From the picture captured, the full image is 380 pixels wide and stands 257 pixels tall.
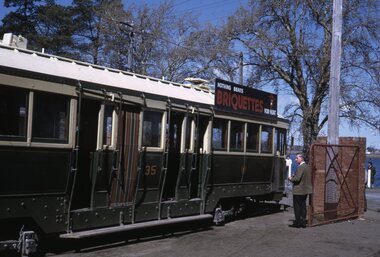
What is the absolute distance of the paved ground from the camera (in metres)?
9.73

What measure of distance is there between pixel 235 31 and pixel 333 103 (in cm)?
1845

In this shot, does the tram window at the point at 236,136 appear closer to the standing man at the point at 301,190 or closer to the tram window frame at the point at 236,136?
the tram window frame at the point at 236,136

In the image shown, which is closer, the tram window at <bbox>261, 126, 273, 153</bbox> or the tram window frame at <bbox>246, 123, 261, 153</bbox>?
the tram window frame at <bbox>246, 123, 261, 153</bbox>

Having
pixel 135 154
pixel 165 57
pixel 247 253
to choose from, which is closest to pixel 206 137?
pixel 135 154

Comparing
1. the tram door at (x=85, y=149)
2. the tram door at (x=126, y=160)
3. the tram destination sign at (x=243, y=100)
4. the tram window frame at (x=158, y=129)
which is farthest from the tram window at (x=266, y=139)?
the tram door at (x=85, y=149)

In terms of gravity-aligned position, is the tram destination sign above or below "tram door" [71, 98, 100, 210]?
above

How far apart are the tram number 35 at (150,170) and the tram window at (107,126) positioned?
1201 mm

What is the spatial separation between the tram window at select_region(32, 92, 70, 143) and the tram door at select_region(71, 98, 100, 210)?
46 cm

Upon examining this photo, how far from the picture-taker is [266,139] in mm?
15172

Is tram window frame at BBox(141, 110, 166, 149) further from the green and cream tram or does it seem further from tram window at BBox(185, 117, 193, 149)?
tram window at BBox(185, 117, 193, 149)

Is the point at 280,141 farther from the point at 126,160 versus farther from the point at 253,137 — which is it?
the point at 126,160

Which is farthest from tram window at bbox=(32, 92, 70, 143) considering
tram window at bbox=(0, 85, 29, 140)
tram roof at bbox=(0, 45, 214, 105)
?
tram roof at bbox=(0, 45, 214, 105)

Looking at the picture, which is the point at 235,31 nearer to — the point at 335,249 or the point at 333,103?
the point at 333,103

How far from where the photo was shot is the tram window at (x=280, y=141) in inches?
622
